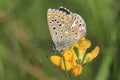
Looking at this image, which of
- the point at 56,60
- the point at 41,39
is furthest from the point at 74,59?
the point at 41,39

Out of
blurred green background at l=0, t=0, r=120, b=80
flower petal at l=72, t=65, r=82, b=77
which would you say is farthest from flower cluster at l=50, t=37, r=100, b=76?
blurred green background at l=0, t=0, r=120, b=80

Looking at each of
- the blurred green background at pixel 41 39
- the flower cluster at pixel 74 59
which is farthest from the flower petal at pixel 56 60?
the blurred green background at pixel 41 39

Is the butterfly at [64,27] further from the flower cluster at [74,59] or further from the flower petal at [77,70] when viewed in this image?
the flower petal at [77,70]

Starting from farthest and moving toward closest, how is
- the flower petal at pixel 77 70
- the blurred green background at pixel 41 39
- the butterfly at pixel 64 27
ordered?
the blurred green background at pixel 41 39, the butterfly at pixel 64 27, the flower petal at pixel 77 70

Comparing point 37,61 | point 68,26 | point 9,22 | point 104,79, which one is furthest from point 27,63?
point 68,26

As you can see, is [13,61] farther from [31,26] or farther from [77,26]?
[77,26]

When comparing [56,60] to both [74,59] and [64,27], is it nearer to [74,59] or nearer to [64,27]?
[74,59]
